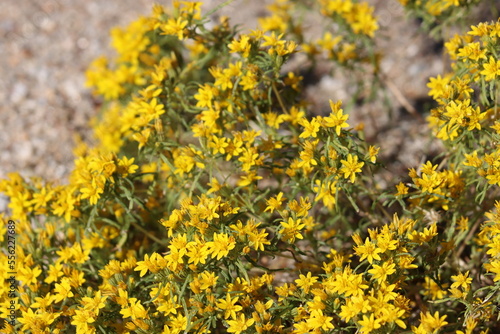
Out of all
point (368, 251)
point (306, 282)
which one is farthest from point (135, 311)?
point (368, 251)

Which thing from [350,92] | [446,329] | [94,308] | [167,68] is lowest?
[446,329]

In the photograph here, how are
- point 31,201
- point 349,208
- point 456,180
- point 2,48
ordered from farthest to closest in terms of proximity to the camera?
1. point 2,48
2. point 349,208
3. point 31,201
4. point 456,180

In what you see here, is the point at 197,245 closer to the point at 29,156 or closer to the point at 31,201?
the point at 31,201

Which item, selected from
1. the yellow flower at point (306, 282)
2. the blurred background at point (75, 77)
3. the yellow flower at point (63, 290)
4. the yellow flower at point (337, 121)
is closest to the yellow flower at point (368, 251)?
the yellow flower at point (306, 282)

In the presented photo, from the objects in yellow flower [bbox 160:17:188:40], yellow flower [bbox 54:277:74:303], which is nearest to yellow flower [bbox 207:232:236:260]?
yellow flower [bbox 54:277:74:303]

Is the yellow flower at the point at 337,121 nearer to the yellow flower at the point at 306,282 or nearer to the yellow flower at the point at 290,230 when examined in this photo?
the yellow flower at the point at 290,230

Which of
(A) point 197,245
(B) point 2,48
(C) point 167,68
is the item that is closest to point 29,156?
(B) point 2,48

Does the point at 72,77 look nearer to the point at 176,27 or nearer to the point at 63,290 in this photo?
the point at 176,27
